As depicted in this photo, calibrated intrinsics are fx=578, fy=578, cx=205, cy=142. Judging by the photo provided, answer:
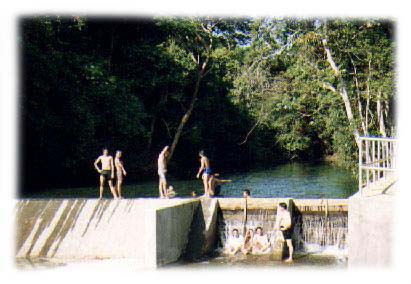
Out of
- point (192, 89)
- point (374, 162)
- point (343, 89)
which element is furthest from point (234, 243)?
point (192, 89)

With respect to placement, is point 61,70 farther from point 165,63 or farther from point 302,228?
point 302,228

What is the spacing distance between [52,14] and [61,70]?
302 cm

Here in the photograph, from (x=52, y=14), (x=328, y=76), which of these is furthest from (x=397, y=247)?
(x=52, y=14)

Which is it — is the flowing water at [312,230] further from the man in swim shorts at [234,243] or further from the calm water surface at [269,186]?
the calm water surface at [269,186]

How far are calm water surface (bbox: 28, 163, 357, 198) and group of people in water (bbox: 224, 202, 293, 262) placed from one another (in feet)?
35.9

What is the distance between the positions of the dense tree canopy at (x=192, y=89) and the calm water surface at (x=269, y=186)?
2.59 metres

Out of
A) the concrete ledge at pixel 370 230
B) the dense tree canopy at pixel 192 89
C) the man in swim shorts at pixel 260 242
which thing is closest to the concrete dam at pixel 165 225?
the man in swim shorts at pixel 260 242

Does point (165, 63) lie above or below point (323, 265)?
above

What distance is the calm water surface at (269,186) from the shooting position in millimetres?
28656

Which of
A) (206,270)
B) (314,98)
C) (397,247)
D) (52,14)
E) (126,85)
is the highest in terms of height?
(52,14)

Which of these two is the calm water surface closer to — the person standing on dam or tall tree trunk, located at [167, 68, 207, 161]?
tall tree trunk, located at [167, 68, 207, 161]

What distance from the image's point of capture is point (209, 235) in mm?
17297

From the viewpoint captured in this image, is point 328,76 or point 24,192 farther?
point 24,192

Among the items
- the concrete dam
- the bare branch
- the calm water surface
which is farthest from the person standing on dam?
the calm water surface
